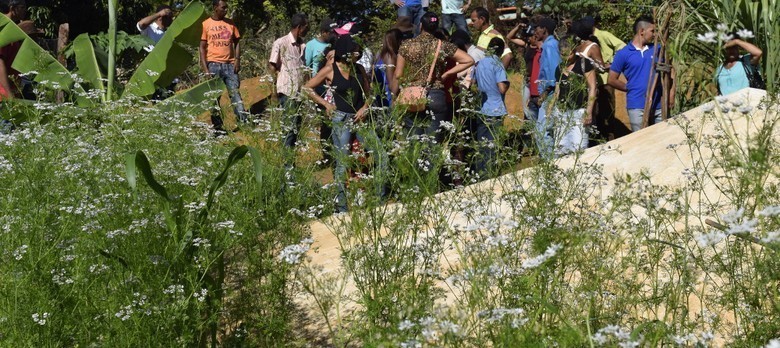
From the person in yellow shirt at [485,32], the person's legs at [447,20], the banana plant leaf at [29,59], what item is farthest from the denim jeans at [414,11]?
the banana plant leaf at [29,59]

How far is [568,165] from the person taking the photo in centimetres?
803

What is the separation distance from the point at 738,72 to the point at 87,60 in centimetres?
656

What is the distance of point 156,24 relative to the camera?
1288cm

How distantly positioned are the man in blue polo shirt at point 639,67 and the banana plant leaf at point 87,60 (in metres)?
5.36

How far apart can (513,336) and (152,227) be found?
2324 millimetres

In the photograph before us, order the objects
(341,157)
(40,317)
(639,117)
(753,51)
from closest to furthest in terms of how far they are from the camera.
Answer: (40,317)
(341,157)
(753,51)
(639,117)

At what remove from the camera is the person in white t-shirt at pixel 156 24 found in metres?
12.5

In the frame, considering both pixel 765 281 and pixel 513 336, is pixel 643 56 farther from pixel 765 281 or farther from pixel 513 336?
pixel 513 336

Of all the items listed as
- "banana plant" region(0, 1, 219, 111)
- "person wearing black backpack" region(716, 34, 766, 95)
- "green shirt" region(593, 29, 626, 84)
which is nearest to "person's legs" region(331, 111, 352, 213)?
"banana plant" region(0, 1, 219, 111)

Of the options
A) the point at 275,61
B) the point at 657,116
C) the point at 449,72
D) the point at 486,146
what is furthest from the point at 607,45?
the point at 486,146

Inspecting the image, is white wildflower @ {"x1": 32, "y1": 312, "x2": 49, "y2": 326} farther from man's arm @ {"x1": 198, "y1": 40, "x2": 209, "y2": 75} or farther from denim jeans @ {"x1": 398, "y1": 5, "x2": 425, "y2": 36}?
denim jeans @ {"x1": 398, "y1": 5, "x2": 425, "y2": 36}

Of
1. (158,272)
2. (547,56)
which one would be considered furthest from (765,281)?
(547,56)

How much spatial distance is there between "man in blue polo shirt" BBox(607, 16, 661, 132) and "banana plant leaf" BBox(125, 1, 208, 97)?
4320 mm

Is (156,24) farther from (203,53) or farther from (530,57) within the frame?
(530,57)
